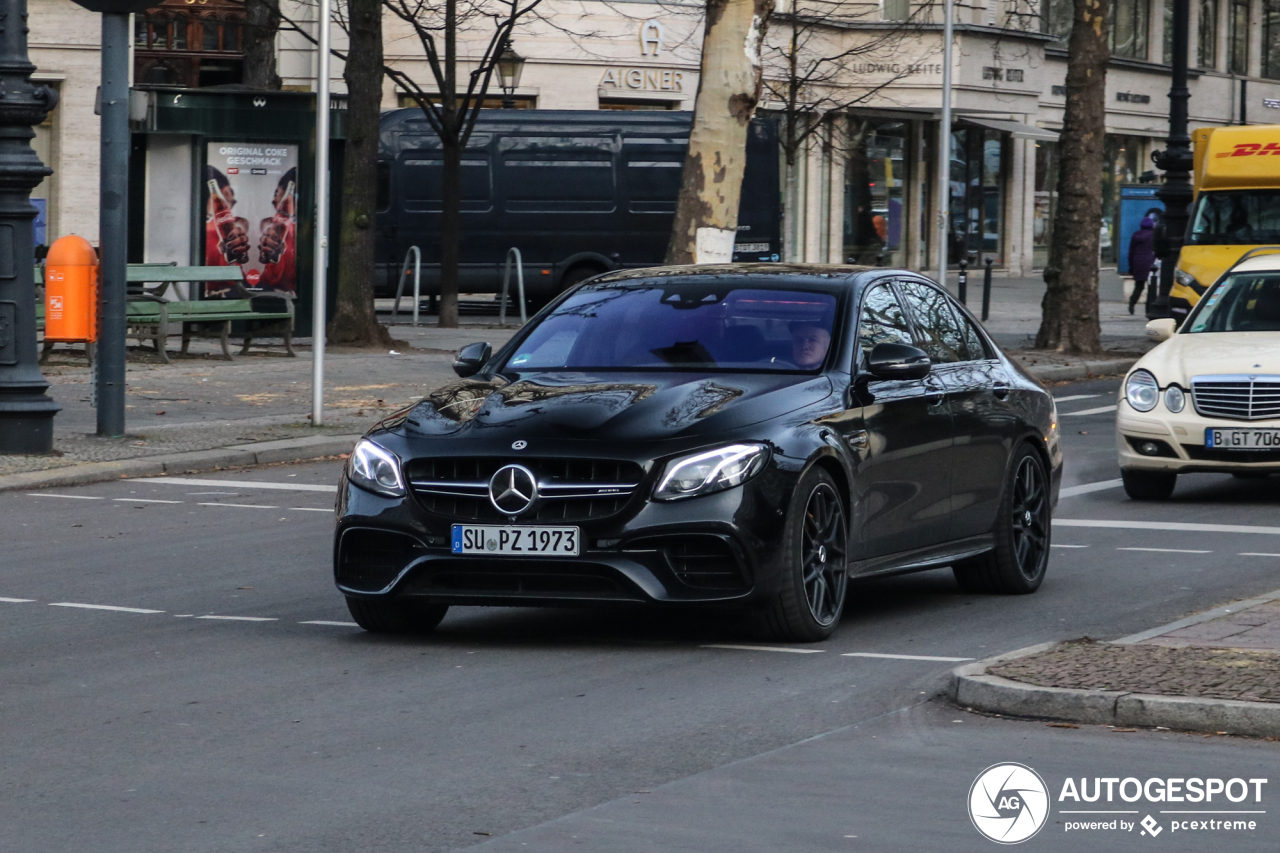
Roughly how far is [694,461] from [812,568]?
741mm

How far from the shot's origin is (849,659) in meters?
8.12

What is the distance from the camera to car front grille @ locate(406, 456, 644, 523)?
311 inches

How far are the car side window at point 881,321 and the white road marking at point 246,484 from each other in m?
5.84

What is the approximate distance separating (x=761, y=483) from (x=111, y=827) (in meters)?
3.13

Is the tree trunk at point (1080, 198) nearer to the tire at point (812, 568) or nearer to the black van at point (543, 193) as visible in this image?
the black van at point (543, 193)

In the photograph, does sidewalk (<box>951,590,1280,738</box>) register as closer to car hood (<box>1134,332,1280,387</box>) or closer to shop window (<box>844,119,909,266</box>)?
car hood (<box>1134,332,1280,387</box>)

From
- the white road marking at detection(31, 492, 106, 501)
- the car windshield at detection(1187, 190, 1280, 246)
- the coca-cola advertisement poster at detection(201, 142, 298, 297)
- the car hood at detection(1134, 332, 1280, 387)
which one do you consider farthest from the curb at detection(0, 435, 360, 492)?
the car windshield at detection(1187, 190, 1280, 246)

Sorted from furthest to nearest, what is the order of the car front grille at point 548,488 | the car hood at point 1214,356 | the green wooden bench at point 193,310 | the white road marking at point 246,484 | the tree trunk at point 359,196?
the tree trunk at point 359,196 < the green wooden bench at point 193,310 < the white road marking at point 246,484 < the car hood at point 1214,356 < the car front grille at point 548,488

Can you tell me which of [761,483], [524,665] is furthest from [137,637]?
[761,483]

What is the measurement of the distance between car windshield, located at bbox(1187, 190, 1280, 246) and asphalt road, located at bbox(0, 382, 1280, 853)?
49.5 ft

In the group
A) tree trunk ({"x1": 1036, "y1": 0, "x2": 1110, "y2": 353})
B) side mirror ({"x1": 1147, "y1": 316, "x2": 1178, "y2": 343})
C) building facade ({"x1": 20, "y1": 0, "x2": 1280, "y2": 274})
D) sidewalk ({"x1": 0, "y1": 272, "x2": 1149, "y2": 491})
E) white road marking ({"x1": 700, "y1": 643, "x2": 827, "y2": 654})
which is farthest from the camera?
building facade ({"x1": 20, "y1": 0, "x2": 1280, "y2": 274})

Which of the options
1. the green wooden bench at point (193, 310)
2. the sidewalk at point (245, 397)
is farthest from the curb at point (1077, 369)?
the green wooden bench at point (193, 310)

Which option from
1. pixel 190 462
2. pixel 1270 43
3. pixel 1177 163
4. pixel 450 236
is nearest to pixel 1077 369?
pixel 1177 163

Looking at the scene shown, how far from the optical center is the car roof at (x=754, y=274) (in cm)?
930
